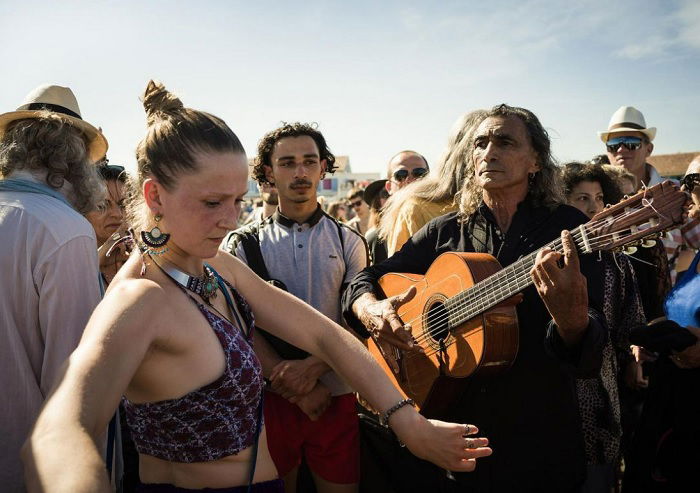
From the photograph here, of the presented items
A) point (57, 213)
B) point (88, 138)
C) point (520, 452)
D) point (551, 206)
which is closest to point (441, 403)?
point (520, 452)

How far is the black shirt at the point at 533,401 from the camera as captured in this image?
2248mm

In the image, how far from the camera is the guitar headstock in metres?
1.88

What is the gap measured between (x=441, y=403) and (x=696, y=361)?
4.07 ft

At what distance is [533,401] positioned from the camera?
7.55 feet

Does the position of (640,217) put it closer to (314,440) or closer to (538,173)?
(538,173)

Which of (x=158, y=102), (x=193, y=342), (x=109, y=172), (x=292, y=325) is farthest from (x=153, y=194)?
(x=109, y=172)

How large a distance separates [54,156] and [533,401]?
2294 mm

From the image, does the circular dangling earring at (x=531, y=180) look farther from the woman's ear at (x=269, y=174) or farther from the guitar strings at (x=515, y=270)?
the woman's ear at (x=269, y=174)

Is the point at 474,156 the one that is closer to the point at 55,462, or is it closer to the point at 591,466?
the point at 591,466

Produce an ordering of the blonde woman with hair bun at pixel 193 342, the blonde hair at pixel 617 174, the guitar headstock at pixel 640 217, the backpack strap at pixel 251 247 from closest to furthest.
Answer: the blonde woman with hair bun at pixel 193 342
the guitar headstock at pixel 640 217
the backpack strap at pixel 251 247
the blonde hair at pixel 617 174

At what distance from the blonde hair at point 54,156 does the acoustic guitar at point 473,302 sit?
5.18ft

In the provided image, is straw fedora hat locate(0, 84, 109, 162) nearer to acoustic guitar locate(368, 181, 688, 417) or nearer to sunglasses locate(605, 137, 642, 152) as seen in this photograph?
acoustic guitar locate(368, 181, 688, 417)

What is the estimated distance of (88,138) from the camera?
2.50 m

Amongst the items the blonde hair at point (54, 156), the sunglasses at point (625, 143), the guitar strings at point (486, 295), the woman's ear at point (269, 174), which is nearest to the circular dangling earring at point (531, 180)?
the guitar strings at point (486, 295)
